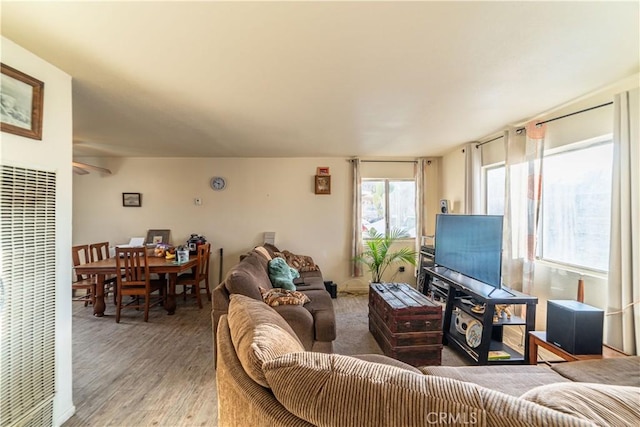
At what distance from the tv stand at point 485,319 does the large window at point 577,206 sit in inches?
26.6

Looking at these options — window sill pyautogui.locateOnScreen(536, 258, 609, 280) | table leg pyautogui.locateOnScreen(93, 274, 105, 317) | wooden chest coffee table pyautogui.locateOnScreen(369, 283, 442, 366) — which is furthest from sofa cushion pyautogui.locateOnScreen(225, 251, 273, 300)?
window sill pyautogui.locateOnScreen(536, 258, 609, 280)

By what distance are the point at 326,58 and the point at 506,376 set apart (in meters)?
2.09

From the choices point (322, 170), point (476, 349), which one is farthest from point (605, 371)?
point (322, 170)

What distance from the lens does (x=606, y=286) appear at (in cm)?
205

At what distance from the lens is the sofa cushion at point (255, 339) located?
0.84 metres

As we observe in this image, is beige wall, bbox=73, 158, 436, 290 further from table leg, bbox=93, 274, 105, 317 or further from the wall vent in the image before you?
the wall vent

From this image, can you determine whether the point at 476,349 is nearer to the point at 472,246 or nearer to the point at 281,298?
the point at 472,246

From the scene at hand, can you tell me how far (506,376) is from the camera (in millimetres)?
1410

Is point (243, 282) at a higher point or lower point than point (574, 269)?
lower

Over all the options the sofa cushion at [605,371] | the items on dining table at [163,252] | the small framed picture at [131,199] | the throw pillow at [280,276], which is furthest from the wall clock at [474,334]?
the small framed picture at [131,199]

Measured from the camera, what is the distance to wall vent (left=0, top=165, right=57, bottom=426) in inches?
52.6

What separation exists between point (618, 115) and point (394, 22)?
1950mm

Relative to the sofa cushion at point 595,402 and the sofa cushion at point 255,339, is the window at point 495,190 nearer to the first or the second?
the sofa cushion at point 595,402

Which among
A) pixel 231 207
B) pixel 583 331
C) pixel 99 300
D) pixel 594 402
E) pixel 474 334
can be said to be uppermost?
pixel 231 207
